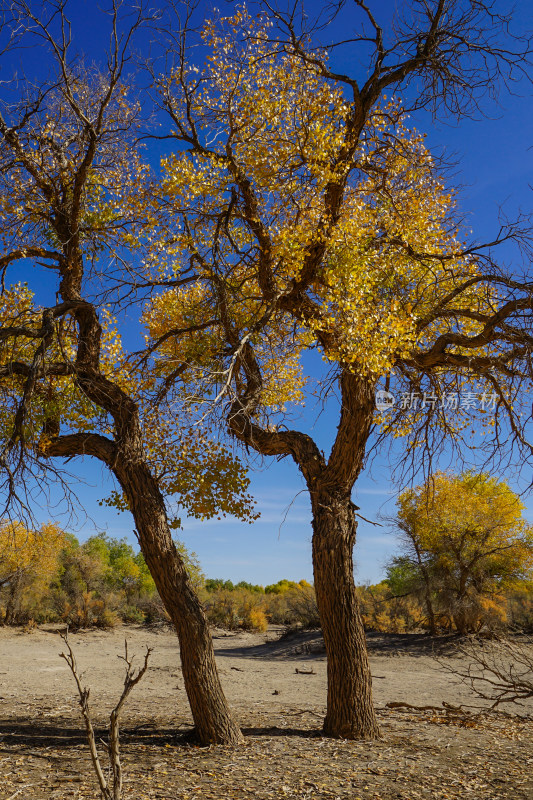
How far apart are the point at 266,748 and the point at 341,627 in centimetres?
166

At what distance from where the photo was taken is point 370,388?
320 inches

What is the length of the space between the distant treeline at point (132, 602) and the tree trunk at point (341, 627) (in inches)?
505

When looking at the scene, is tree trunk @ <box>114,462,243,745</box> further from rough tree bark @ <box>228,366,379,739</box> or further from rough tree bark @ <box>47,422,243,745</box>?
rough tree bark @ <box>228,366,379,739</box>

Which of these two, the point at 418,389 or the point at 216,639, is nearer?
the point at 418,389

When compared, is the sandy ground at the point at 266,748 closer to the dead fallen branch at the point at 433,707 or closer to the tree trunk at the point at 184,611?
the dead fallen branch at the point at 433,707

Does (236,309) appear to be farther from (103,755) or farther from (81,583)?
(81,583)

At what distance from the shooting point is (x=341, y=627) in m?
7.55

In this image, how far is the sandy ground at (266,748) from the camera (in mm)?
5363

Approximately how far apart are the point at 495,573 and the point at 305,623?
27.4 feet

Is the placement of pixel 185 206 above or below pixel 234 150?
below

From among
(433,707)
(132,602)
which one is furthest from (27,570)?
(433,707)

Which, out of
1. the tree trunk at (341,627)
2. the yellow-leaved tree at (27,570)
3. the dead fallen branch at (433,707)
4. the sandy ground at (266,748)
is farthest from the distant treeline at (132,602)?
the tree trunk at (341,627)

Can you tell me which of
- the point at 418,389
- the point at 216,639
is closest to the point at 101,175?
the point at 418,389

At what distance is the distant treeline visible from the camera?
2134 cm
